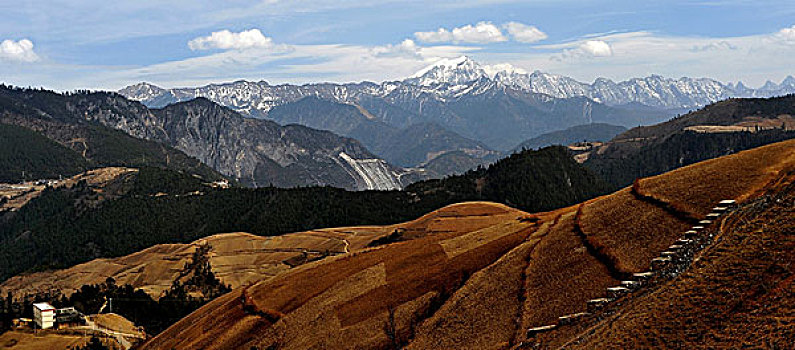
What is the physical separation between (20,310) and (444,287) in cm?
11725

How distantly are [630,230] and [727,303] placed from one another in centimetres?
1884

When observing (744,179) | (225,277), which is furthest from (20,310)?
(744,179)

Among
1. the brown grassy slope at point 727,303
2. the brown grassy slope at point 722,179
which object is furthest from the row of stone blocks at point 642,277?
the brown grassy slope at point 722,179

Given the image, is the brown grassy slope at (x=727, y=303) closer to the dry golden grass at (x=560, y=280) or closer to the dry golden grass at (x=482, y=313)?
the dry golden grass at (x=560, y=280)

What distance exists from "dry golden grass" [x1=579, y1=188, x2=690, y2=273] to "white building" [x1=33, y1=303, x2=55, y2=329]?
9953 cm

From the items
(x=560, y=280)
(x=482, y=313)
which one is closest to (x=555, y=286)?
(x=560, y=280)

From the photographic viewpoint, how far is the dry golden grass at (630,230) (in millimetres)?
44750

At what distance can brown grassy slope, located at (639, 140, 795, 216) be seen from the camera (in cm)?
4819

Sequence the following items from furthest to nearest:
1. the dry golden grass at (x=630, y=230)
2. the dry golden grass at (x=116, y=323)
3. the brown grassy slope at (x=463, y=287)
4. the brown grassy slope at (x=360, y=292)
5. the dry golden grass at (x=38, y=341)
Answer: the dry golden grass at (x=116, y=323), the dry golden grass at (x=38, y=341), the brown grassy slope at (x=360, y=292), the brown grassy slope at (x=463, y=287), the dry golden grass at (x=630, y=230)

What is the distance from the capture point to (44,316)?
11906 cm

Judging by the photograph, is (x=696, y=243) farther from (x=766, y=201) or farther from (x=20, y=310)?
(x=20, y=310)

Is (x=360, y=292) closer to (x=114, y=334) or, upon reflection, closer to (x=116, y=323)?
(x=114, y=334)

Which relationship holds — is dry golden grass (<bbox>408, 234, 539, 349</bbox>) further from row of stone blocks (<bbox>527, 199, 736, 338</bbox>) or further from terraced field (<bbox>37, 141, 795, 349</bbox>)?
row of stone blocks (<bbox>527, 199, 736, 338</bbox>)

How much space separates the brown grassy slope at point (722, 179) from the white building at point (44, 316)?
104 metres
